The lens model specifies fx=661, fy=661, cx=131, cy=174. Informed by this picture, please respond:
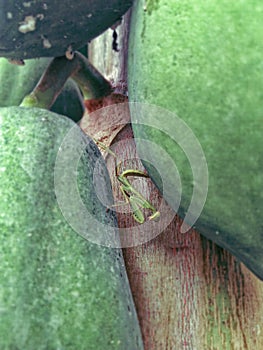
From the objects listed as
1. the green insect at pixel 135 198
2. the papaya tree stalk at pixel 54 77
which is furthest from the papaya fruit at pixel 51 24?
the green insect at pixel 135 198

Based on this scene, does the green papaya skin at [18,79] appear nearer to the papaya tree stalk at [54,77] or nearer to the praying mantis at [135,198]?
the papaya tree stalk at [54,77]

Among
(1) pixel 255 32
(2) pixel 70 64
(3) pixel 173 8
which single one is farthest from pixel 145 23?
→ (2) pixel 70 64

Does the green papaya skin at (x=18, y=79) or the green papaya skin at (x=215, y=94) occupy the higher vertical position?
the green papaya skin at (x=18, y=79)

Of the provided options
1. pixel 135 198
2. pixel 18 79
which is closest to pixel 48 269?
pixel 135 198

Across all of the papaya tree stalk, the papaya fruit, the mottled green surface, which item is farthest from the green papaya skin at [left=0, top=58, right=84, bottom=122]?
the mottled green surface

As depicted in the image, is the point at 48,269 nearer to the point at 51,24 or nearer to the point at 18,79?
the point at 51,24

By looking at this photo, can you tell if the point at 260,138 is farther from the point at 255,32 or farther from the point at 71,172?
the point at 71,172
